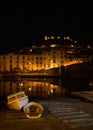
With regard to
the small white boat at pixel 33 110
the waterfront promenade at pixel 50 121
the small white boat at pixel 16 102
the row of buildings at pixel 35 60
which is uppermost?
the row of buildings at pixel 35 60

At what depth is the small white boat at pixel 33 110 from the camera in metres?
12.2

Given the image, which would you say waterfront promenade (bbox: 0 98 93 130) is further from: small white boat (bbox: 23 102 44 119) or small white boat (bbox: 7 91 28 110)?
small white boat (bbox: 7 91 28 110)

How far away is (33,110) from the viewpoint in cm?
1305

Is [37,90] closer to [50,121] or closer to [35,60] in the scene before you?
[50,121]

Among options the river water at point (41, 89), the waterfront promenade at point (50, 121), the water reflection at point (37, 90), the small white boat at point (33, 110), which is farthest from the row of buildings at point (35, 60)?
the waterfront promenade at point (50, 121)

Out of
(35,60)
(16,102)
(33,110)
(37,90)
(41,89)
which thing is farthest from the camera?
(35,60)

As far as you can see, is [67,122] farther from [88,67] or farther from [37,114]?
[88,67]

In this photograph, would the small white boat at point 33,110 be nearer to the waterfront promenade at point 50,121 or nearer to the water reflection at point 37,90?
the waterfront promenade at point 50,121

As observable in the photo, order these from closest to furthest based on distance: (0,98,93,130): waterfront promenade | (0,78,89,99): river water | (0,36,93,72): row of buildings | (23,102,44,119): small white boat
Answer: (0,98,93,130): waterfront promenade → (23,102,44,119): small white boat → (0,78,89,99): river water → (0,36,93,72): row of buildings

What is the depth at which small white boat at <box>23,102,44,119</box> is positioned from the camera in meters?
12.2

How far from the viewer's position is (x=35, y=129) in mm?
10430

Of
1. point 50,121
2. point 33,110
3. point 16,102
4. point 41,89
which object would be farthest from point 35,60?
point 50,121

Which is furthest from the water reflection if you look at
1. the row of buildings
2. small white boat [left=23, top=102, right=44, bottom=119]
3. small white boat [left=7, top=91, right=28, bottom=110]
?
the row of buildings

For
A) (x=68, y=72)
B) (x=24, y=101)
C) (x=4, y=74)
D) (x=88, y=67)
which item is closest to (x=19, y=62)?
(x=4, y=74)
